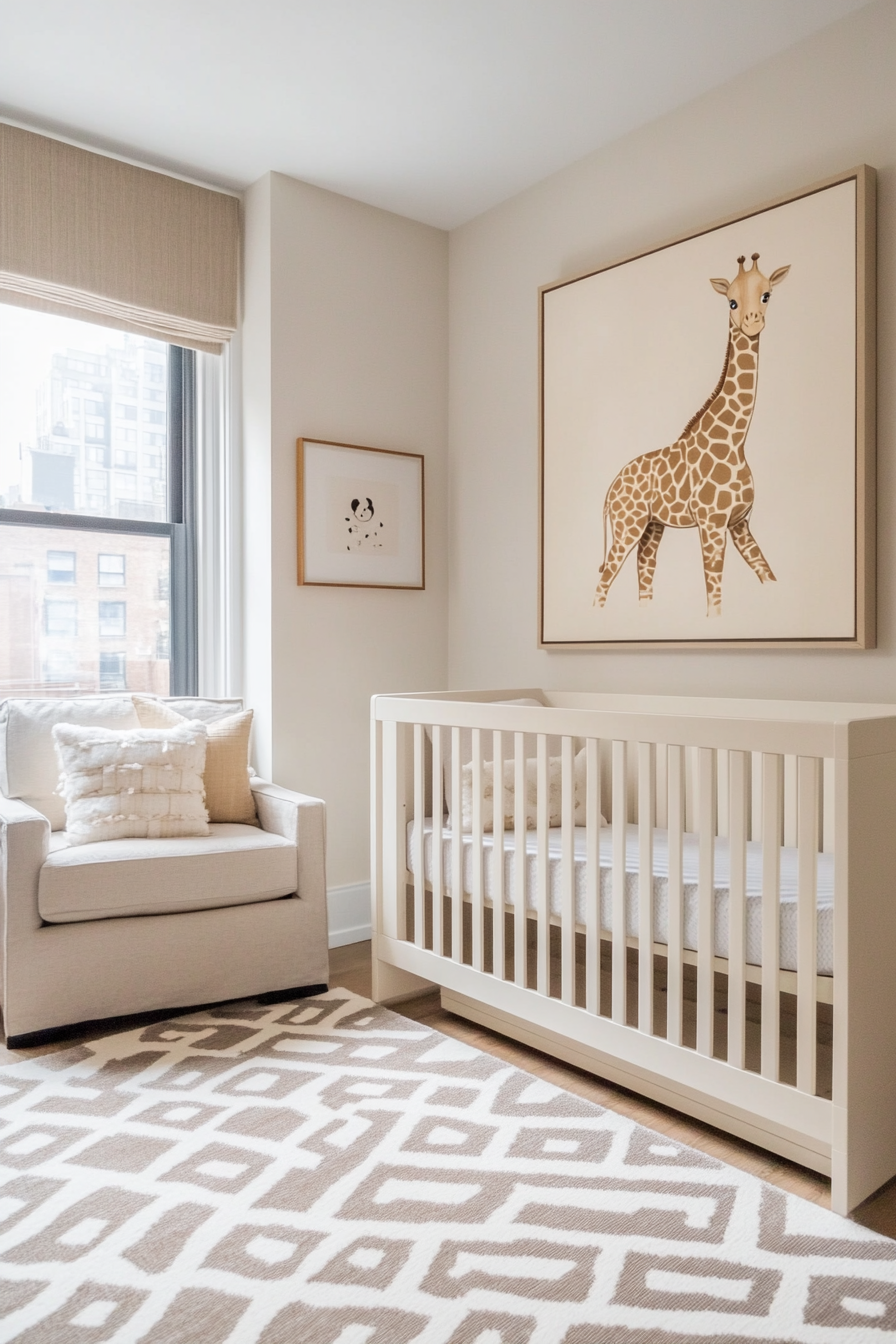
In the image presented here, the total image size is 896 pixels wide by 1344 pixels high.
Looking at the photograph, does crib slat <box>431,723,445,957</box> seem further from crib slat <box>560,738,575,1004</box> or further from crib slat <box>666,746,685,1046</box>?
crib slat <box>666,746,685,1046</box>

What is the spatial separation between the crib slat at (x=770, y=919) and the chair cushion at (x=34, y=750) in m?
1.89

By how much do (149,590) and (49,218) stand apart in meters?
1.14

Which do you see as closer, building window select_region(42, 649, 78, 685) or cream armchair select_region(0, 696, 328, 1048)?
cream armchair select_region(0, 696, 328, 1048)

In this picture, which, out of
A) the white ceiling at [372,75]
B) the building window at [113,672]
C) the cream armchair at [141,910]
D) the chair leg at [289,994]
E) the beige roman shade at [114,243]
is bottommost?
the chair leg at [289,994]

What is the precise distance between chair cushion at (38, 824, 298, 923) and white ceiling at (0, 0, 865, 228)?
2024 millimetres

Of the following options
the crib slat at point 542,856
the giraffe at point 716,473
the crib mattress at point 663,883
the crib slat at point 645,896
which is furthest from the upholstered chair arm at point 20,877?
the giraffe at point 716,473

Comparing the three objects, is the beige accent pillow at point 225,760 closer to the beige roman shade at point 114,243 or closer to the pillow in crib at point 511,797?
the pillow in crib at point 511,797

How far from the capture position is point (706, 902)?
1.75 meters

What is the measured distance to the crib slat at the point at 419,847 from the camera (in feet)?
7.88

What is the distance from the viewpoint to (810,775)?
157cm

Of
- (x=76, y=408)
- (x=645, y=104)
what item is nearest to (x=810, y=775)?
(x=645, y=104)

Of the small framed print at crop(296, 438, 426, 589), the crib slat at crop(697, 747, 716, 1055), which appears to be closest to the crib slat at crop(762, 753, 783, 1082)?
the crib slat at crop(697, 747, 716, 1055)

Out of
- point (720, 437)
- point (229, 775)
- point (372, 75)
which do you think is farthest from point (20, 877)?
point (372, 75)

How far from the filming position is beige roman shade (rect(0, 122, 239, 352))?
273 cm
